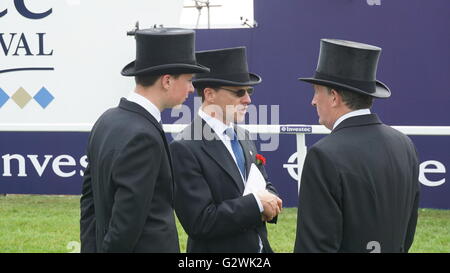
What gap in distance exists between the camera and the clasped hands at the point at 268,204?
3510 millimetres

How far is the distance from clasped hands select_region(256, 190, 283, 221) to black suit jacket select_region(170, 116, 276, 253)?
0.05m

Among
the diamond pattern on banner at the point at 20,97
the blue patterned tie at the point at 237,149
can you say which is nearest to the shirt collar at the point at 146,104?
the blue patterned tie at the point at 237,149

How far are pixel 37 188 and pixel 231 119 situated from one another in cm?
483

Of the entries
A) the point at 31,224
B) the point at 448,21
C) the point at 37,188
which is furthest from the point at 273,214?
the point at 37,188

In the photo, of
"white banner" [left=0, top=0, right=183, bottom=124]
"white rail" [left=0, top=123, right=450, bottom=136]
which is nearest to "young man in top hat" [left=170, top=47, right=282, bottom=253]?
"white rail" [left=0, top=123, right=450, bottom=136]

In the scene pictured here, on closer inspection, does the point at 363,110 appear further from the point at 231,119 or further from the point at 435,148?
the point at 435,148

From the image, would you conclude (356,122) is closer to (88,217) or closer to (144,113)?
(144,113)

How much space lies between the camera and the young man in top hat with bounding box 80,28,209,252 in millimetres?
2953

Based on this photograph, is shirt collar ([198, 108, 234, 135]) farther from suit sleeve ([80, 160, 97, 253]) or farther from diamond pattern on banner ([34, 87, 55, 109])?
diamond pattern on banner ([34, 87, 55, 109])

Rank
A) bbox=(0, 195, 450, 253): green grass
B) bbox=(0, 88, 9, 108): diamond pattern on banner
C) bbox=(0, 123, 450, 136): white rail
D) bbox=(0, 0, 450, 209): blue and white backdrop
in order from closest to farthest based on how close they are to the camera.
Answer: bbox=(0, 195, 450, 253): green grass → bbox=(0, 123, 450, 136): white rail → bbox=(0, 0, 450, 209): blue and white backdrop → bbox=(0, 88, 9, 108): diamond pattern on banner

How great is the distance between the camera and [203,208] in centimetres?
345

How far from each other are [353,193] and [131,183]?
919 mm

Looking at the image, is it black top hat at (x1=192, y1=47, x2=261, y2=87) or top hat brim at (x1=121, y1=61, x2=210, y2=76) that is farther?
black top hat at (x1=192, y1=47, x2=261, y2=87)

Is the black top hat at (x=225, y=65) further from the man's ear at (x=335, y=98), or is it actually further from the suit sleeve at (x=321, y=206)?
the suit sleeve at (x=321, y=206)
